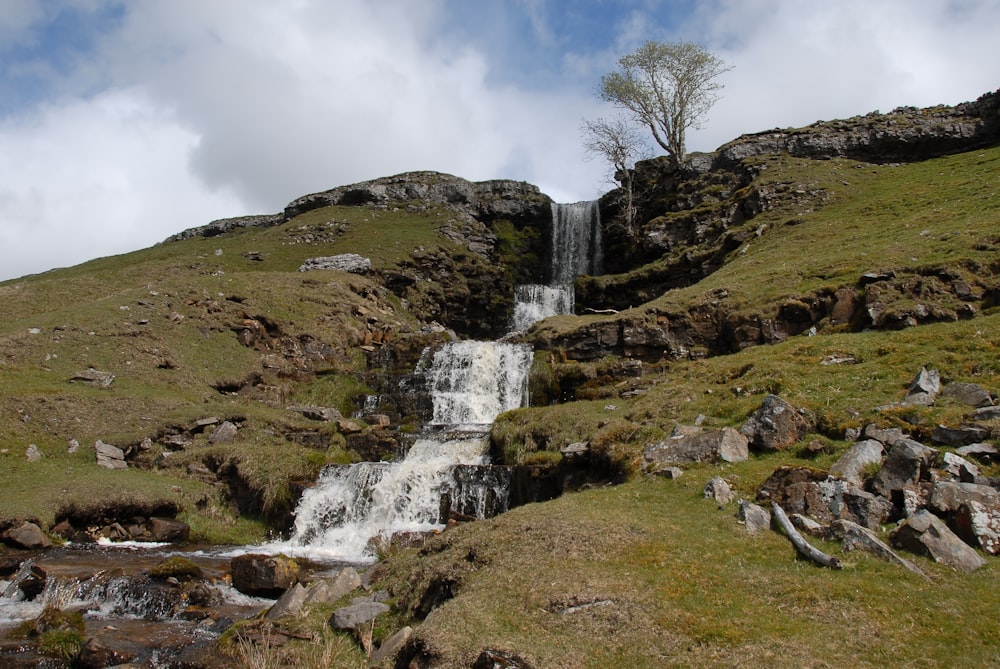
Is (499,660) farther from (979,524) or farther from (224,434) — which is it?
(224,434)

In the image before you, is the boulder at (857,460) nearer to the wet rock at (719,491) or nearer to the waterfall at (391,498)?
the wet rock at (719,491)

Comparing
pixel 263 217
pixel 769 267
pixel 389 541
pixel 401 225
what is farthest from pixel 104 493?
pixel 263 217

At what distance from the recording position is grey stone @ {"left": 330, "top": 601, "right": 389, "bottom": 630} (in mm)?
11602

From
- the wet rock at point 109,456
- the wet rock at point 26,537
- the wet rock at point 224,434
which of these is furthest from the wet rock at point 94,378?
the wet rock at point 26,537

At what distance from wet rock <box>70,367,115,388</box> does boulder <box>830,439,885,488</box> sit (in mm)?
30970

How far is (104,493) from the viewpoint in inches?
856

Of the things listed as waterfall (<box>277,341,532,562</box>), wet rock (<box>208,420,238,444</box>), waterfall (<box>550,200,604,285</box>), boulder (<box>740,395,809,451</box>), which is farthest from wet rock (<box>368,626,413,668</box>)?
waterfall (<box>550,200,604,285</box>)

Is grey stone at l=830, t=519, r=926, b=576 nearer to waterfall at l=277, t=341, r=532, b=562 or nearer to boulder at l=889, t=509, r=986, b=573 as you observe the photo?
boulder at l=889, t=509, r=986, b=573

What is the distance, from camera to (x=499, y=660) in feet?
27.7

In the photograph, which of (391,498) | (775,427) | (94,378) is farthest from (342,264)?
(775,427)

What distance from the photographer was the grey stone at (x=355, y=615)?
11.6 m

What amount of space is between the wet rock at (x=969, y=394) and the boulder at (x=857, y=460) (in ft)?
9.99

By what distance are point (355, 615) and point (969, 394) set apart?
1543 cm

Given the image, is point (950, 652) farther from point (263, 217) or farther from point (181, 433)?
point (263, 217)
